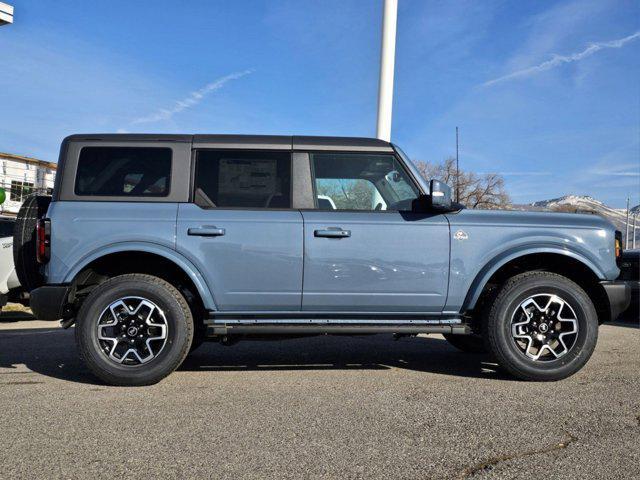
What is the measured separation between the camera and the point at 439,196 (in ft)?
13.5

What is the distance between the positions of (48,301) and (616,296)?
14.8 feet

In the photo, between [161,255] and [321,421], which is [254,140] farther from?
[321,421]

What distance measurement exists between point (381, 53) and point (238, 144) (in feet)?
27.9

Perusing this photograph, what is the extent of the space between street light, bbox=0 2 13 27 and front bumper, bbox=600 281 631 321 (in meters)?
15.8

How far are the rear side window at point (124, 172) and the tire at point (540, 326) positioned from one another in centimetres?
293

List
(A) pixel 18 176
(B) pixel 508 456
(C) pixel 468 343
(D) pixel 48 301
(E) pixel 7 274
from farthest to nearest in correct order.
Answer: (A) pixel 18 176
(E) pixel 7 274
(C) pixel 468 343
(D) pixel 48 301
(B) pixel 508 456

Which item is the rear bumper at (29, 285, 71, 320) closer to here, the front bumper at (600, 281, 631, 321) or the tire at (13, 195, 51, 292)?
the tire at (13, 195, 51, 292)

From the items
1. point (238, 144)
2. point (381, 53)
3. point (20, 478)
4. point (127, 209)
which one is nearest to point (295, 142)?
point (238, 144)

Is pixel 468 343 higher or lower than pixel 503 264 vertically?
lower

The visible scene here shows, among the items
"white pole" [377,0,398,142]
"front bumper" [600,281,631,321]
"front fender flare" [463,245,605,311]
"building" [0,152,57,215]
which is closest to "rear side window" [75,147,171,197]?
"front fender flare" [463,245,605,311]

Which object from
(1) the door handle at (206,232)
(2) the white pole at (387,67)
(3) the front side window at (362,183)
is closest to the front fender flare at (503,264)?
(3) the front side window at (362,183)

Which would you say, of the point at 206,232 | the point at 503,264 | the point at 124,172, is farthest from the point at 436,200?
the point at 124,172

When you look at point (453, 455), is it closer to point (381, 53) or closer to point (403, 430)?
point (403, 430)

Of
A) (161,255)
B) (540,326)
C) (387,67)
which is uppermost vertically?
(387,67)
